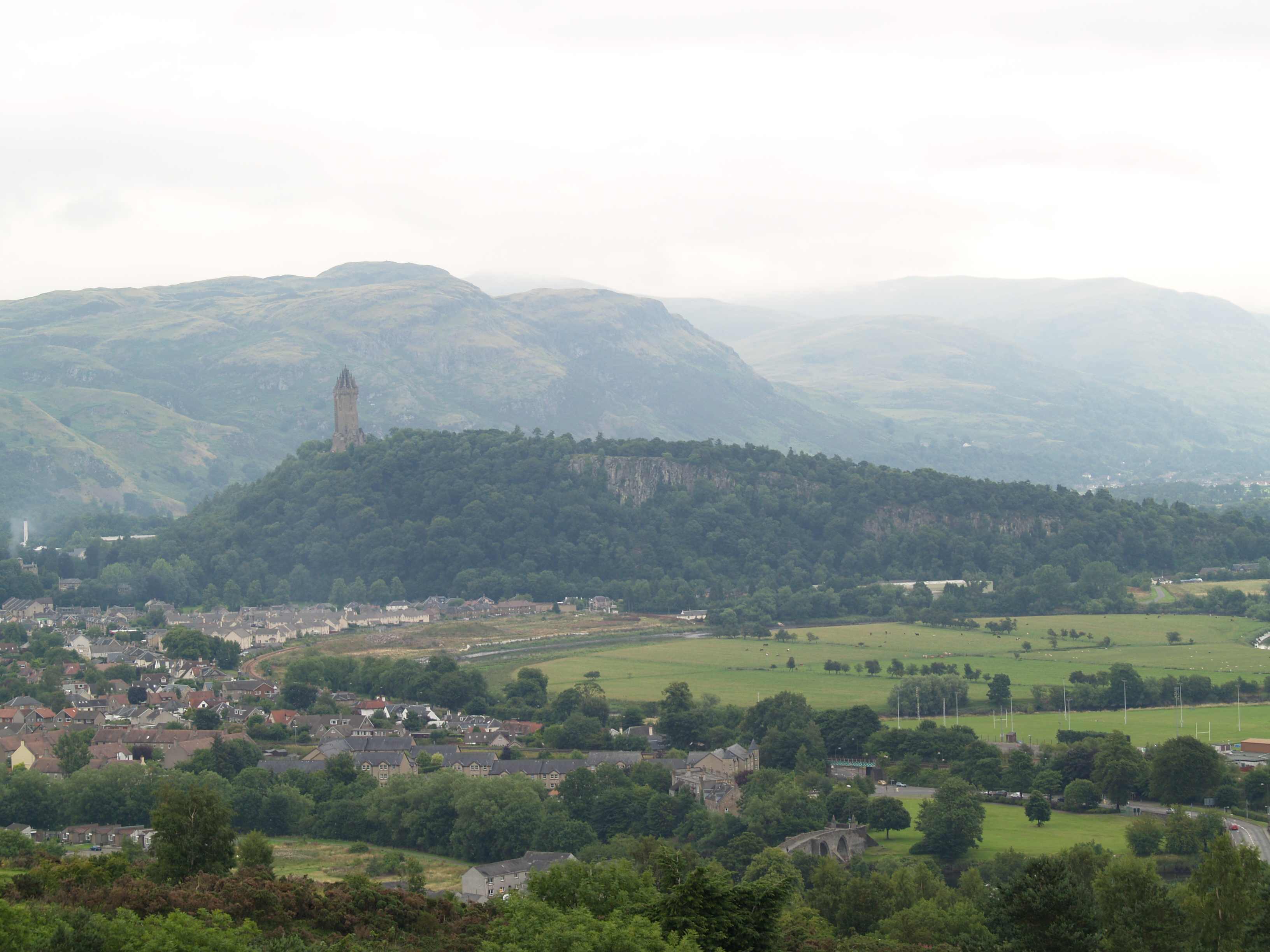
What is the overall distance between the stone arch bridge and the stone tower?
133589mm

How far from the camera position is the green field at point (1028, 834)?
183 feet

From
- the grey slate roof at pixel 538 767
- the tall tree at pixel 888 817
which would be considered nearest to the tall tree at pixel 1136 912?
the tall tree at pixel 888 817

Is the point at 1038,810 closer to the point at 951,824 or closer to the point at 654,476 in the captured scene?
the point at 951,824

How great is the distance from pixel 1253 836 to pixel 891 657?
48.4 metres

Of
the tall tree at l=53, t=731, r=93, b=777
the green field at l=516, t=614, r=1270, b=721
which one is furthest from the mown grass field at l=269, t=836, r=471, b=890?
the green field at l=516, t=614, r=1270, b=721

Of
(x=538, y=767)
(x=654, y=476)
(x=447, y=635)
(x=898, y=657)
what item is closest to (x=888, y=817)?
(x=538, y=767)

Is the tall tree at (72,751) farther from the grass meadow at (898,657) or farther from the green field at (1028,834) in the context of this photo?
the green field at (1028,834)

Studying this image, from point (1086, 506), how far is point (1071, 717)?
3485 inches

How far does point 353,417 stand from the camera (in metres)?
187

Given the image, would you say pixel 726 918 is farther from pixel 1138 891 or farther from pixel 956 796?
pixel 956 796

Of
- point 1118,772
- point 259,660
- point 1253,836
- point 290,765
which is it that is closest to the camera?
point 1253,836

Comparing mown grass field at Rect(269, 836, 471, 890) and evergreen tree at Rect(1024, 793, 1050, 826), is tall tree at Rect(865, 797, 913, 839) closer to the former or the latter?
evergreen tree at Rect(1024, 793, 1050, 826)

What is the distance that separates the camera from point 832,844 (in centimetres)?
5694

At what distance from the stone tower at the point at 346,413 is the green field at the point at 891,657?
3035 inches
